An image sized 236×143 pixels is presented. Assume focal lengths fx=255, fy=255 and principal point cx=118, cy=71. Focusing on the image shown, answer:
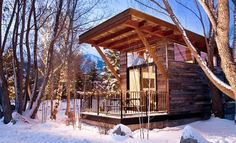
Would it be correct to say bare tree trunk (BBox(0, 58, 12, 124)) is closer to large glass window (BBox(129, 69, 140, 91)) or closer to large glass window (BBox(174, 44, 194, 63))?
large glass window (BBox(129, 69, 140, 91))

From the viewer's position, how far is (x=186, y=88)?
10031 mm

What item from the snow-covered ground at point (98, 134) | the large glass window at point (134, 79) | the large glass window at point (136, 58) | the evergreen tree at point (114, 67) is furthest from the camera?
the evergreen tree at point (114, 67)

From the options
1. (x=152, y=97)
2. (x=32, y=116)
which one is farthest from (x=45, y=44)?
(x=152, y=97)

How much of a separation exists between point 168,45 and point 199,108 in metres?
2.94

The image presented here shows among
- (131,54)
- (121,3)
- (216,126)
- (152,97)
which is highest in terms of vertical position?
(121,3)

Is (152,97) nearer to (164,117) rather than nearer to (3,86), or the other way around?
(164,117)

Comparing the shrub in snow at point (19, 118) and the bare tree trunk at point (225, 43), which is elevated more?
the bare tree trunk at point (225, 43)

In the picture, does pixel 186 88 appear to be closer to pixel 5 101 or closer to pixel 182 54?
pixel 182 54

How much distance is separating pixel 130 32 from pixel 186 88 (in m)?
3.11

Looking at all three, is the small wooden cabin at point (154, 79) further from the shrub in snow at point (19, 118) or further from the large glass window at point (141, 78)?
the shrub in snow at point (19, 118)

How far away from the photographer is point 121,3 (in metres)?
7.17

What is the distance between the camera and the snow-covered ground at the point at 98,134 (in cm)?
593

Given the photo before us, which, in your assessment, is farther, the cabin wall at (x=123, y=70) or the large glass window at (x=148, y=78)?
the cabin wall at (x=123, y=70)

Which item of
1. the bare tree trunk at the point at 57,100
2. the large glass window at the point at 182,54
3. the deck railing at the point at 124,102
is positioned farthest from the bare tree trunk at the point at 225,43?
the bare tree trunk at the point at 57,100
